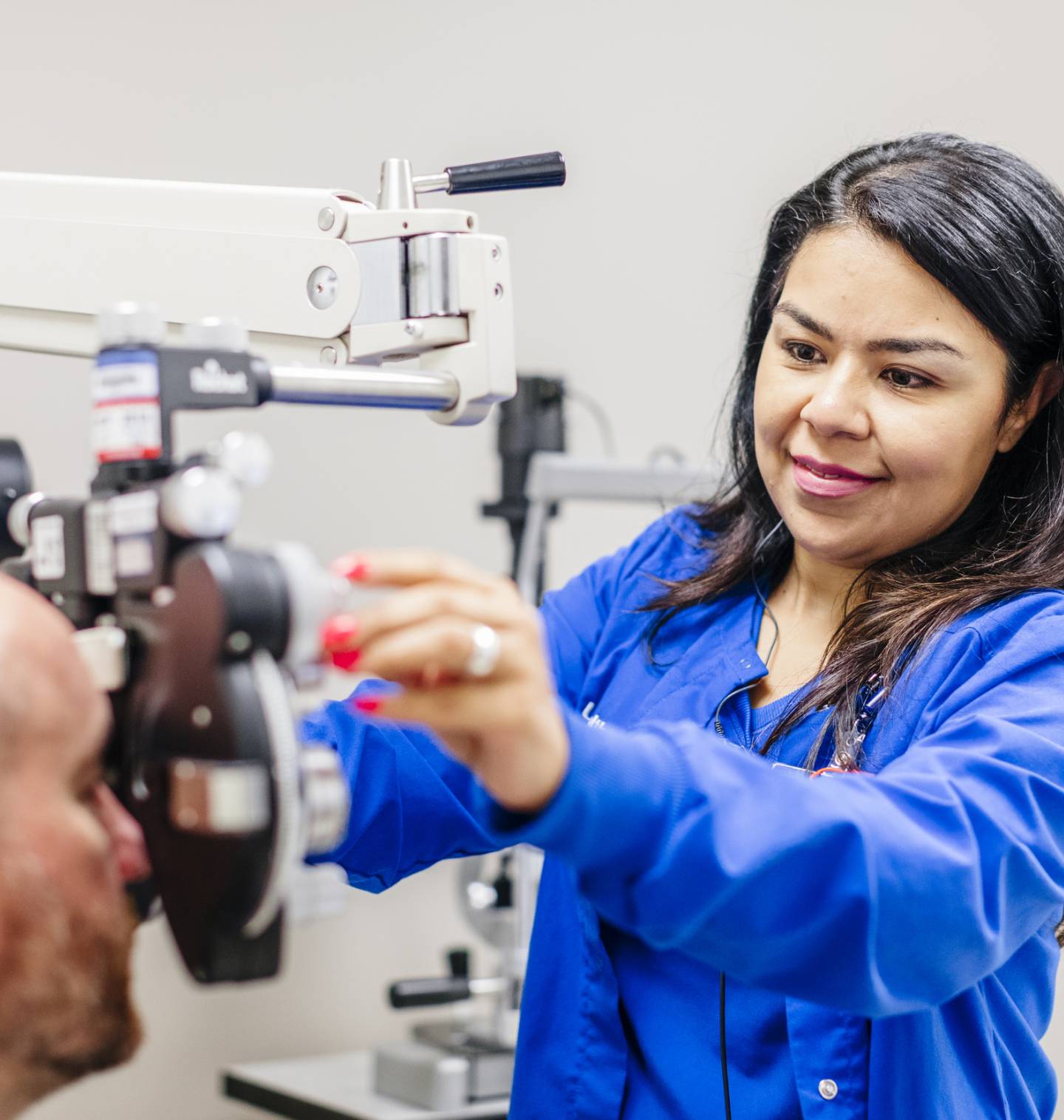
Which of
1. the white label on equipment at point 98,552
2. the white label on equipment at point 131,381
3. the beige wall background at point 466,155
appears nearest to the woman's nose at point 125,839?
the white label on equipment at point 98,552

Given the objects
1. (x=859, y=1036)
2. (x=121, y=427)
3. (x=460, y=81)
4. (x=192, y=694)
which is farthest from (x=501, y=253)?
(x=460, y=81)

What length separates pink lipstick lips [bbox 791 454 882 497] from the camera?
121cm

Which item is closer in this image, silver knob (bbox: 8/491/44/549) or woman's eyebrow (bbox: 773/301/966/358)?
silver knob (bbox: 8/491/44/549)

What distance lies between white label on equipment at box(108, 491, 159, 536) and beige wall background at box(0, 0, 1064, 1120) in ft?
5.40

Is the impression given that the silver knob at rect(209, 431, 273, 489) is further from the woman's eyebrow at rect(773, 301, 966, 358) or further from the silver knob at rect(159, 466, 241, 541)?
the woman's eyebrow at rect(773, 301, 966, 358)

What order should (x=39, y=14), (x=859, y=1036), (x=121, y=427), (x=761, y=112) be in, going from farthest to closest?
(x=761, y=112) < (x=39, y=14) < (x=859, y=1036) < (x=121, y=427)

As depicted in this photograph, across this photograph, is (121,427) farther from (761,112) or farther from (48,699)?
(761,112)

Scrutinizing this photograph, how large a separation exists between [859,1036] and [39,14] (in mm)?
1996

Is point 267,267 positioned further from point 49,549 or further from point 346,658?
point 346,658

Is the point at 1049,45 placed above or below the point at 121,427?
above

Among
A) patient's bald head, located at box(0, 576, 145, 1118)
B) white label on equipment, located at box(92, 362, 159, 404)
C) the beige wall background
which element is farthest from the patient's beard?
the beige wall background

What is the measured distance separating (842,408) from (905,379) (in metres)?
0.06

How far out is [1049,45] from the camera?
286 centimetres

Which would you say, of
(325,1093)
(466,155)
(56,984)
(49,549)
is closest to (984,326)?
(49,549)
